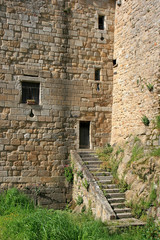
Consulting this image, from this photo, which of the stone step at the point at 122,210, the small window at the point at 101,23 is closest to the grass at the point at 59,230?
the stone step at the point at 122,210

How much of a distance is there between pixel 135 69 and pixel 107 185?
3696 millimetres

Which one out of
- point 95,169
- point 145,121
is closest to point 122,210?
point 95,169

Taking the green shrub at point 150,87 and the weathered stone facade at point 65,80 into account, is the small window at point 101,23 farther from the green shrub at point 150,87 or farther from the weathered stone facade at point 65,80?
the green shrub at point 150,87

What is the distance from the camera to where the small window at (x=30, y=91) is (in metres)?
9.27

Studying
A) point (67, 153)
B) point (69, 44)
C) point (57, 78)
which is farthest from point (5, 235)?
point (69, 44)

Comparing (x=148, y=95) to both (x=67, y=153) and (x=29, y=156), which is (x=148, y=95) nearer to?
(x=67, y=153)

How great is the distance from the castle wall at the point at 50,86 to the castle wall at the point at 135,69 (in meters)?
0.45

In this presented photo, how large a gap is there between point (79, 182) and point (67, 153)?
4.03 ft

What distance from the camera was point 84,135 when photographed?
9961mm

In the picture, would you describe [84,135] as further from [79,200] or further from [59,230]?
[59,230]

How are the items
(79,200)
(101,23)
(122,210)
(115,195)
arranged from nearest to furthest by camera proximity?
(122,210) → (115,195) → (79,200) → (101,23)

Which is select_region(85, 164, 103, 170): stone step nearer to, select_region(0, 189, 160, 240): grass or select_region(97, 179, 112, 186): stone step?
select_region(97, 179, 112, 186): stone step

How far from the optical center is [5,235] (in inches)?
237

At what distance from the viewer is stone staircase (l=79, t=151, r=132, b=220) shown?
7078mm
